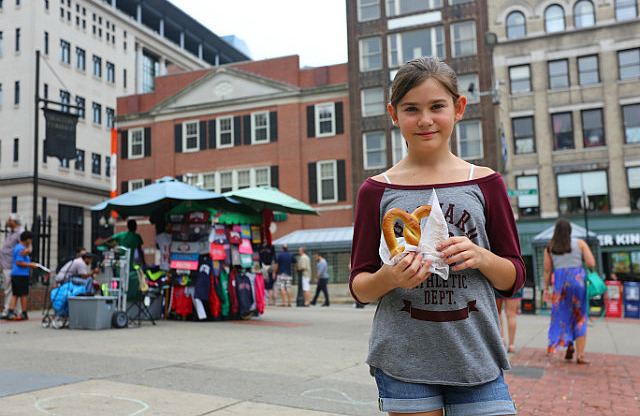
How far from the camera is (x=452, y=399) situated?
1.84 metres

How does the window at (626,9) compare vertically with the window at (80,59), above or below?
below

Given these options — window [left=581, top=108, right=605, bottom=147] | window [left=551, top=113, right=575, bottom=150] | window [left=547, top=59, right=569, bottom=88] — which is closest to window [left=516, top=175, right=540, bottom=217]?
window [left=551, top=113, right=575, bottom=150]

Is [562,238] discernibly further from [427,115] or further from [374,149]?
[374,149]

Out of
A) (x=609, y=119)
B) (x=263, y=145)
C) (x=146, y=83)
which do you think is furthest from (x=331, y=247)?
(x=146, y=83)

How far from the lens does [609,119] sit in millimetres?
28906

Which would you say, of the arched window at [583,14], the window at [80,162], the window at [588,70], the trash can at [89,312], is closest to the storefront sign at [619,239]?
the window at [588,70]

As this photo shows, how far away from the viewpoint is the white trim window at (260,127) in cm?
3466

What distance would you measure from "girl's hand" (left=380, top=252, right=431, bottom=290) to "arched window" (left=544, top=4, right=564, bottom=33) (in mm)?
32540

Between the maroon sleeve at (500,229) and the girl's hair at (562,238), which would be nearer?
the maroon sleeve at (500,229)

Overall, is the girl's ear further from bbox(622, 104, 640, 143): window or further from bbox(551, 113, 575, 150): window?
bbox(622, 104, 640, 143): window

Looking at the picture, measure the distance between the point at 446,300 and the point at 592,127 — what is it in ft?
102

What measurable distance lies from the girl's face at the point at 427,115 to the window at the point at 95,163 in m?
47.2

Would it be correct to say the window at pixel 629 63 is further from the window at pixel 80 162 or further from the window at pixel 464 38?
the window at pixel 80 162

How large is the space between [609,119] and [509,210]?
30.6 meters
